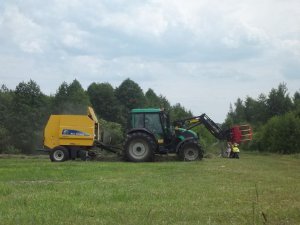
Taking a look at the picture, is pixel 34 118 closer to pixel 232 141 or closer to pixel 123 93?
pixel 123 93

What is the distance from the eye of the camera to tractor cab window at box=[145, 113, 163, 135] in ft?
85.7

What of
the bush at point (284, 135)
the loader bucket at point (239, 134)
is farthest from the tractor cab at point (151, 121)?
the bush at point (284, 135)

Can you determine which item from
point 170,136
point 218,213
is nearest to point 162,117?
point 170,136

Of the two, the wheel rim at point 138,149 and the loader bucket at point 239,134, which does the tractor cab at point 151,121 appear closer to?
the wheel rim at point 138,149

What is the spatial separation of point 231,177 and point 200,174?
1319 millimetres

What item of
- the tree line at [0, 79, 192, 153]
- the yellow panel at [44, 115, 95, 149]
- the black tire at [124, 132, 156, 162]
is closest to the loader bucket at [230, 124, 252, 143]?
the black tire at [124, 132, 156, 162]

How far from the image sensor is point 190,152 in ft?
84.3

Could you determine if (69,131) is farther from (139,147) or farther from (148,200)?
(148,200)

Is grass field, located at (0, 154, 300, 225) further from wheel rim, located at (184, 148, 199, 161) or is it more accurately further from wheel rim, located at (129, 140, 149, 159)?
wheel rim, located at (184, 148, 199, 161)

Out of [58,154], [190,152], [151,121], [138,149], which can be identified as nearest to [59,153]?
[58,154]

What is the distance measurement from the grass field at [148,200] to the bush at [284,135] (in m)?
33.6

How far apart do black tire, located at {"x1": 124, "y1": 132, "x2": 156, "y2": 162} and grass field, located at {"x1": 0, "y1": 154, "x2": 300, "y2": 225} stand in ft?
31.9

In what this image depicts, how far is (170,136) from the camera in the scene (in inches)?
1036

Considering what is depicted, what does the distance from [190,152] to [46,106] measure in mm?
45908
